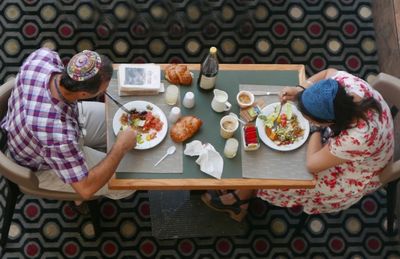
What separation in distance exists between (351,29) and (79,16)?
193cm

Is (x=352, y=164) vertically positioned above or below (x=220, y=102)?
below

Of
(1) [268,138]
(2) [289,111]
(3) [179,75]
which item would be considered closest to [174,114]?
(3) [179,75]

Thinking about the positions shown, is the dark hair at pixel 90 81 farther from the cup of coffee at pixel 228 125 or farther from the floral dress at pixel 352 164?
the floral dress at pixel 352 164

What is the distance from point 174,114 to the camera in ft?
7.41

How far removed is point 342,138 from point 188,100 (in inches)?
27.7

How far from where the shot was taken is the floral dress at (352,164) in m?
2.14

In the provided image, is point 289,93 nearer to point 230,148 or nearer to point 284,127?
point 284,127

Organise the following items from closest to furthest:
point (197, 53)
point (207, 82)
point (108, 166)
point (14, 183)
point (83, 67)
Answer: point (83, 67)
point (108, 166)
point (207, 82)
point (14, 183)
point (197, 53)

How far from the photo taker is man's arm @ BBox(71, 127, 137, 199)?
2.12 metres

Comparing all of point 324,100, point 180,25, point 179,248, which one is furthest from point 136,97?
point 180,25

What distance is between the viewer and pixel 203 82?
2.34m

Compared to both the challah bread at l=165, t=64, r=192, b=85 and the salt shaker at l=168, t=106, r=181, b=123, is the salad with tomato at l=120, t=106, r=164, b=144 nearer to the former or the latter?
the salt shaker at l=168, t=106, r=181, b=123

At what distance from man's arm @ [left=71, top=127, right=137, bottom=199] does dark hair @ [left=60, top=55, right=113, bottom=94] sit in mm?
240

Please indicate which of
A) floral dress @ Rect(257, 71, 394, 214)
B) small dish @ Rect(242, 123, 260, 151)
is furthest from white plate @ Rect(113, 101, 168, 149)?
floral dress @ Rect(257, 71, 394, 214)
